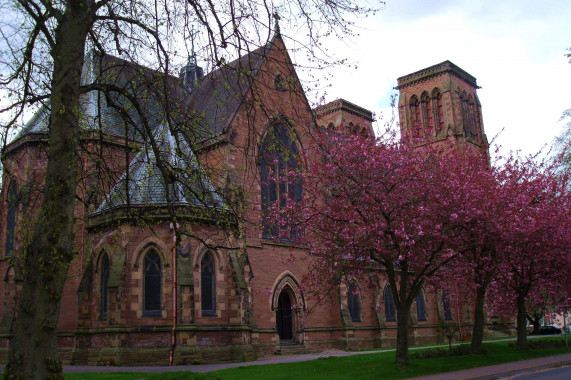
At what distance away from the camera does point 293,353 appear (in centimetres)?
2700

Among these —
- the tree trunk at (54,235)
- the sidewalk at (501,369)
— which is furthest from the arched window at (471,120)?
the tree trunk at (54,235)

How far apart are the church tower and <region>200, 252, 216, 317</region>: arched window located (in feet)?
109

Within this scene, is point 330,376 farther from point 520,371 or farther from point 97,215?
point 97,215

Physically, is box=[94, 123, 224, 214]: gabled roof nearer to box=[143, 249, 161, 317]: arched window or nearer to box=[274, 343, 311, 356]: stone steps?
box=[143, 249, 161, 317]: arched window

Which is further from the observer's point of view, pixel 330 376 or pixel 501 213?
pixel 501 213

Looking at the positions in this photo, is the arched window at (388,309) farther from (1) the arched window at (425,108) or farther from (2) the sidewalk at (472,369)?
(1) the arched window at (425,108)

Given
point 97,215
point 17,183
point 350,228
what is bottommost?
point 350,228

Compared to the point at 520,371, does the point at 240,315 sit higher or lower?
higher

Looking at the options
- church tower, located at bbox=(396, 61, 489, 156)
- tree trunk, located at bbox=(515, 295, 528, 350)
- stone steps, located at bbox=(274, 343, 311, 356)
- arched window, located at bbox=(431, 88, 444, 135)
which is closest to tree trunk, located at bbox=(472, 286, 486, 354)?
tree trunk, located at bbox=(515, 295, 528, 350)

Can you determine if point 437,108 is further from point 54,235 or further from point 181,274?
point 54,235

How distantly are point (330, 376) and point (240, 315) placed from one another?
7097mm

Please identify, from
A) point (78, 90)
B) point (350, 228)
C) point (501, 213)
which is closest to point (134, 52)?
point (78, 90)

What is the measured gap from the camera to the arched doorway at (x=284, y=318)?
28.2 meters

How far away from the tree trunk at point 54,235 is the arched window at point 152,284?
1233 cm
